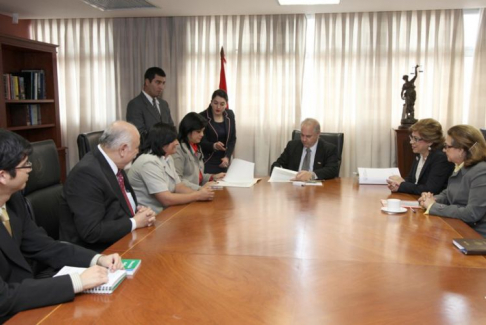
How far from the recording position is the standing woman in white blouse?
3.17 m

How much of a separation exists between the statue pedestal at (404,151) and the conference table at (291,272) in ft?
9.03

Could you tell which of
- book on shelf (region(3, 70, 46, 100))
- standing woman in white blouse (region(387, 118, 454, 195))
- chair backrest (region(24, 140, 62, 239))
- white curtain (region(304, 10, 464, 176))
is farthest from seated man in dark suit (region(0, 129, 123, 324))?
white curtain (region(304, 10, 464, 176))

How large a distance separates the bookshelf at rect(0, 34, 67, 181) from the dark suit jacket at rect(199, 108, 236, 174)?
2173mm

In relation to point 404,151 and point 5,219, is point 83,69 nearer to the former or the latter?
point 404,151

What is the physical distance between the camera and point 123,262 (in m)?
1.72

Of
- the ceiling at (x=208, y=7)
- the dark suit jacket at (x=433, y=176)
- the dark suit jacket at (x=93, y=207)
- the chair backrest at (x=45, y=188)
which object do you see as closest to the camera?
the dark suit jacket at (x=93, y=207)

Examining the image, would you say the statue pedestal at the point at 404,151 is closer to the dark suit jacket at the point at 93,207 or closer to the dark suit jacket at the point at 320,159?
the dark suit jacket at the point at 320,159

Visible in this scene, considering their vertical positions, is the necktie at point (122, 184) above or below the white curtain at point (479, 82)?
below

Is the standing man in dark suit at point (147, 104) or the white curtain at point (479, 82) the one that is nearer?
the standing man in dark suit at point (147, 104)

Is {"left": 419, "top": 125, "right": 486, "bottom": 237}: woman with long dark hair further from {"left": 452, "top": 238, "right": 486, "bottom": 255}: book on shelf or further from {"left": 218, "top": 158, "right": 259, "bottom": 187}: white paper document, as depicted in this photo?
{"left": 218, "top": 158, "right": 259, "bottom": 187}: white paper document

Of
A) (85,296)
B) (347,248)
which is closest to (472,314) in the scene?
(347,248)

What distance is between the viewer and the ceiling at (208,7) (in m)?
5.06

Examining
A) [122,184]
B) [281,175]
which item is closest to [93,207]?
[122,184]

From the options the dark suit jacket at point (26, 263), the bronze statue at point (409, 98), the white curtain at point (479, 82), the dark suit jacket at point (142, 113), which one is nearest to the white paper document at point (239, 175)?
the dark suit jacket at point (142, 113)
